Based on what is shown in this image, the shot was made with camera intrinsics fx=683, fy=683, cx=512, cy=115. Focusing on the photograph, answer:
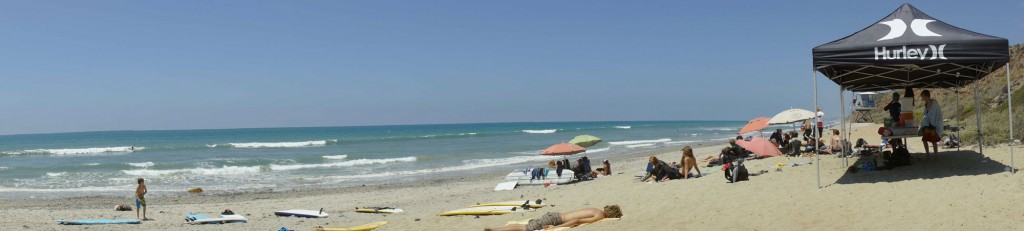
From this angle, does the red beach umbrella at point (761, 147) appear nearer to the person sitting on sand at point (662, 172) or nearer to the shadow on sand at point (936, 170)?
the person sitting on sand at point (662, 172)

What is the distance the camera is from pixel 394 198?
669 inches

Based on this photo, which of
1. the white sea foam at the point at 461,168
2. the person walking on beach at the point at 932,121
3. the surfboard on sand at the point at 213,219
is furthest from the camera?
the white sea foam at the point at 461,168

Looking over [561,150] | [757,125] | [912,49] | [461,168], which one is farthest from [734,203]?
[461,168]

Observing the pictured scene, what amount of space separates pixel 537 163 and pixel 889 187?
63.6 feet

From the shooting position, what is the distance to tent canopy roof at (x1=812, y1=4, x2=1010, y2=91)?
28.0ft

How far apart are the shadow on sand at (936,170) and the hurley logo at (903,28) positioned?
1.93 meters

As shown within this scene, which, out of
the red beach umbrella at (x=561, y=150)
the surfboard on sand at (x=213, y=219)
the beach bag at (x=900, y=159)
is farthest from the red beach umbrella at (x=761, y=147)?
the surfboard on sand at (x=213, y=219)

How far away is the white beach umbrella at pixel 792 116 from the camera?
63.1 feet

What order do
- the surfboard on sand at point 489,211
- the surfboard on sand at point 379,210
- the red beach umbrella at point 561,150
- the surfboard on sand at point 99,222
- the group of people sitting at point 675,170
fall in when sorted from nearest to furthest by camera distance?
the surfboard on sand at point 489,211 < the surfboard on sand at point 99,222 < the group of people sitting at point 675,170 < the surfboard on sand at point 379,210 < the red beach umbrella at point 561,150

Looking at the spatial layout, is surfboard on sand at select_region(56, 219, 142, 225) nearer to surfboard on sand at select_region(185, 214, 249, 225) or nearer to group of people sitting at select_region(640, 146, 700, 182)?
surfboard on sand at select_region(185, 214, 249, 225)

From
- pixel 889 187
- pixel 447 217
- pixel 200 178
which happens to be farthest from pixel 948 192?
pixel 200 178

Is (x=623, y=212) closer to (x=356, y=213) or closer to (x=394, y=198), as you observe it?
(x=356, y=213)

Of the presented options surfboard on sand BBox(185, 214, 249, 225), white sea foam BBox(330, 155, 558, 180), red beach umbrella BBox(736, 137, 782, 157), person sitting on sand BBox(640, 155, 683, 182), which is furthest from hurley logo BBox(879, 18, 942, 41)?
white sea foam BBox(330, 155, 558, 180)

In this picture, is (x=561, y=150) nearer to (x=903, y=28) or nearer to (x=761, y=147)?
(x=761, y=147)
